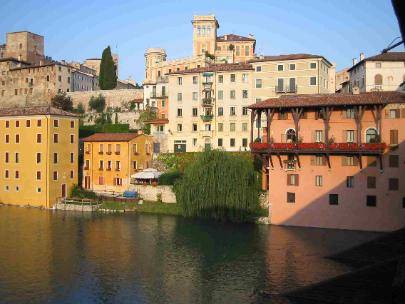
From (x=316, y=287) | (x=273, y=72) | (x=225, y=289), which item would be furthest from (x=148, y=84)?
(x=316, y=287)

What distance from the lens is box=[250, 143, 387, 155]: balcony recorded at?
3688 centimetres

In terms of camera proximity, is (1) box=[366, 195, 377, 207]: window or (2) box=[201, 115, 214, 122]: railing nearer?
(1) box=[366, 195, 377, 207]: window

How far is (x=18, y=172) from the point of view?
53.9m

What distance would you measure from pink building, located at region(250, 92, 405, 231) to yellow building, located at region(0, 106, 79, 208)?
81.1 feet

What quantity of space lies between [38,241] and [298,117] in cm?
2397

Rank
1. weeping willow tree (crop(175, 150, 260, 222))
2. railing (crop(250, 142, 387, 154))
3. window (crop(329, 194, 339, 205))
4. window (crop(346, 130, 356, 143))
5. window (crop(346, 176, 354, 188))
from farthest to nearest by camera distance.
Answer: weeping willow tree (crop(175, 150, 260, 222)) → window (crop(346, 130, 356, 143)) → window (crop(329, 194, 339, 205)) → window (crop(346, 176, 354, 188)) → railing (crop(250, 142, 387, 154))

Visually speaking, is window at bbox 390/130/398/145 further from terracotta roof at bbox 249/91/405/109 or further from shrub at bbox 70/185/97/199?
shrub at bbox 70/185/97/199

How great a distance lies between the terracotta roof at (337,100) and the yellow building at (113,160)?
20622 mm

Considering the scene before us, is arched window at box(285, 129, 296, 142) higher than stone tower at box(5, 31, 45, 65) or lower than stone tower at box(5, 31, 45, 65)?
lower

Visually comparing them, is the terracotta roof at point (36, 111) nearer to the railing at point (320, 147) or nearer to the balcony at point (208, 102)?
the balcony at point (208, 102)

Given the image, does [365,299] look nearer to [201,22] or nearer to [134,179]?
[134,179]

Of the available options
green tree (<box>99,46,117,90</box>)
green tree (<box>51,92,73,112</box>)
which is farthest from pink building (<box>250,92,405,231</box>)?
green tree (<box>99,46,117,90</box>)

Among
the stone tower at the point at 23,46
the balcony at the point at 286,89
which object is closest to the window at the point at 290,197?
the balcony at the point at 286,89

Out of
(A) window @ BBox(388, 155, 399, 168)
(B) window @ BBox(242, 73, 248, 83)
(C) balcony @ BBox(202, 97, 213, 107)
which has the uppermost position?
(B) window @ BBox(242, 73, 248, 83)
